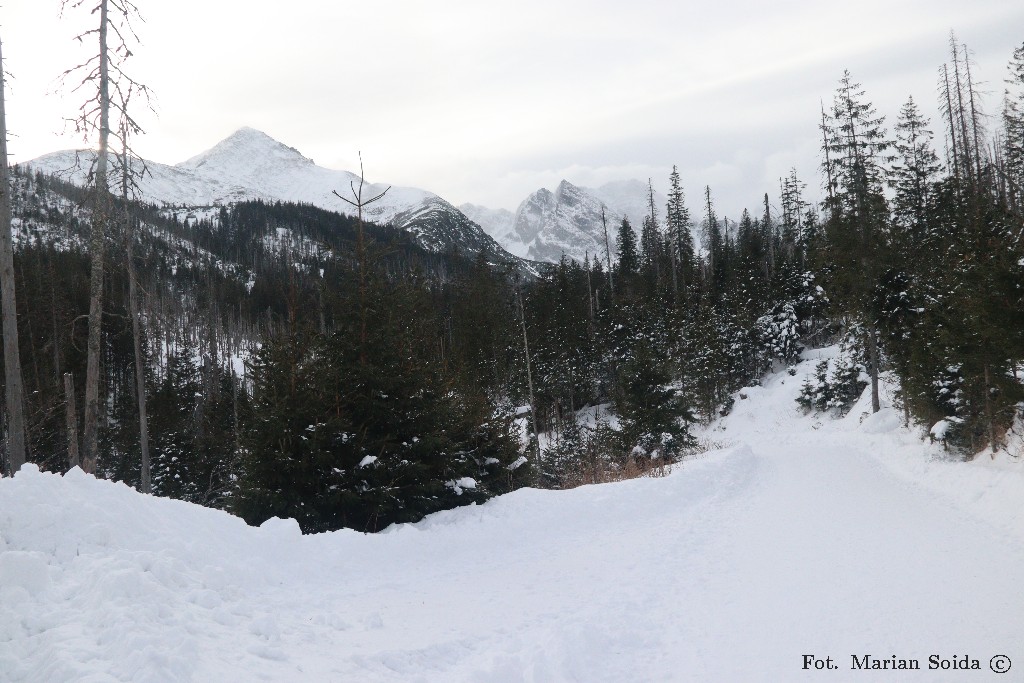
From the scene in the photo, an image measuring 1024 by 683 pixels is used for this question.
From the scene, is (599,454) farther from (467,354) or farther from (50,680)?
(50,680)

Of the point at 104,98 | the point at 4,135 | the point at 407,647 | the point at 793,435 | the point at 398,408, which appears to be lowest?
the point at 793,435

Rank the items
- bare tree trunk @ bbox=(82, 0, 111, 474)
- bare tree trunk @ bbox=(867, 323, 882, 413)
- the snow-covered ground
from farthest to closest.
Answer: bare tree trunk @ bbox=(867, 323, 882, 413)
bare tree trunk @ bbox=(82, 0, 111, 474)
the snow-covered ground

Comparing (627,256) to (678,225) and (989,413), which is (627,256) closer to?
(678,225)

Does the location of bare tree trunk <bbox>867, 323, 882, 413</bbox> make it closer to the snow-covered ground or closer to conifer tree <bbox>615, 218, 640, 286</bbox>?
the snow-covered ground

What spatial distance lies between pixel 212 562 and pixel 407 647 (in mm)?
2448

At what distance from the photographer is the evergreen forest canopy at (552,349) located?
10.1 m

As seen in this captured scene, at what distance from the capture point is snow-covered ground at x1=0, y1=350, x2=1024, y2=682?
4.40m

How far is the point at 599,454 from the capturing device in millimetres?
23547

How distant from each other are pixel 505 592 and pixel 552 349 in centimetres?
3493

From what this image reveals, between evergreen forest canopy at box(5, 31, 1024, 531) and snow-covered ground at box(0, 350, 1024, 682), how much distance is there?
2.25 meters

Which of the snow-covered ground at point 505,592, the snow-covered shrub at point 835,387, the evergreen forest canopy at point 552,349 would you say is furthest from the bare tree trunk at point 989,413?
the snow-covered shrub at point 835,387

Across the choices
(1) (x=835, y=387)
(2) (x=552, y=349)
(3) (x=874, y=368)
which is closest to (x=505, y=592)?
(3) (x=874, y=368)

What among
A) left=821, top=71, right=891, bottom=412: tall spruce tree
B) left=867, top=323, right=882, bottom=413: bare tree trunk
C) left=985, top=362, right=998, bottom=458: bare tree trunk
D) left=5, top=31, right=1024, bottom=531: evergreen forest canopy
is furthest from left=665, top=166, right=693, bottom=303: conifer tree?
left=985, top=362, right=998, bottom=458: bare tree trunk

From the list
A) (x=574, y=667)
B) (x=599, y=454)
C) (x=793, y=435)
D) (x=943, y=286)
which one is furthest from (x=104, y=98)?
(x=793, y=435)
